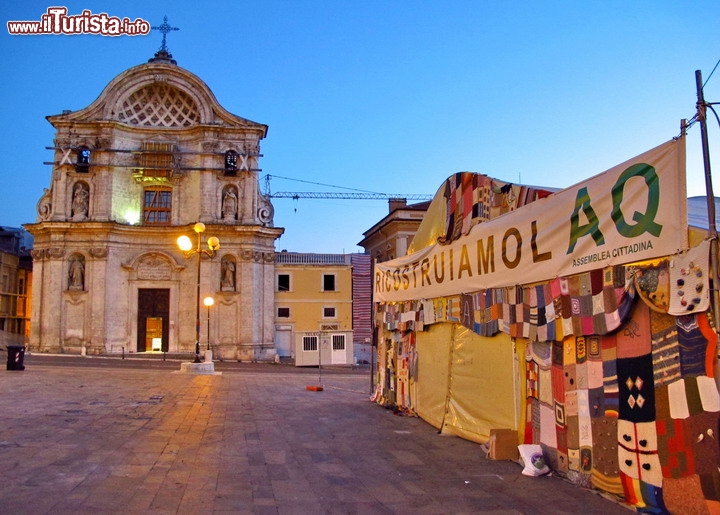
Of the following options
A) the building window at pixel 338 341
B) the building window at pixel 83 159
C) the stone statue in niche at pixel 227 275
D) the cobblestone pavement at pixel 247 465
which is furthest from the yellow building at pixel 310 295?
the cobblestone pavement at pixel 247 465

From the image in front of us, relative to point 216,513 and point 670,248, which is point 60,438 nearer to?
point 216,513

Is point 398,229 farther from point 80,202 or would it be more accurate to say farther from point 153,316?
point 80,202

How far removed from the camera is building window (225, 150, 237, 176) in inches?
1602

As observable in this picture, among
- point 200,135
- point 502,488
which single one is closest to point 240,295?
point 200,135

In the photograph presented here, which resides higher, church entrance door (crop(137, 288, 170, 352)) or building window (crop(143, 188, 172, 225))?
building window (crop(143, 188, 172, 225))

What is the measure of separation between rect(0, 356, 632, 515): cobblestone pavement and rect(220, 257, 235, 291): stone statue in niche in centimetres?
2648

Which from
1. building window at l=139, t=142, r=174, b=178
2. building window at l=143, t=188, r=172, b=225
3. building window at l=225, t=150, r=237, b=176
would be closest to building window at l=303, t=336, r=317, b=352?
building window at l=225, t=150, r=237, b=176

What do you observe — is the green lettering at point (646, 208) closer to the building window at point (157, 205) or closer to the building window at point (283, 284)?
the building window at point (283, 284)

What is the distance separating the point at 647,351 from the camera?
229 inches

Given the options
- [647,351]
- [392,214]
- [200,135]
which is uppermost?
[200,135]

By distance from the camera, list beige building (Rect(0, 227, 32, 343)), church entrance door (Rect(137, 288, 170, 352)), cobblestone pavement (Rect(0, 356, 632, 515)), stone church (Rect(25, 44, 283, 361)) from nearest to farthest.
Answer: cobblestone pavement (Rect(0, 356, 632, 515)) → stone church (Rect(25, 44, 283, 361)) → church entrance door (Rect(137, 288, 170, 352)) → beige building (Rect(0, 227, 32, 343))

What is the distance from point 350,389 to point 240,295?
21.6 meters

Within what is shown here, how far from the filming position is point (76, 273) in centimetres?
3894
